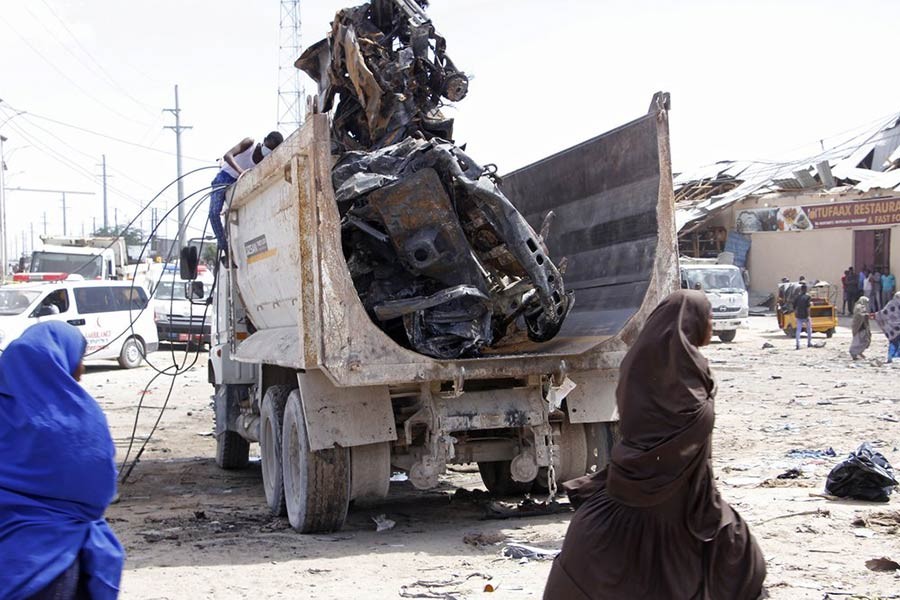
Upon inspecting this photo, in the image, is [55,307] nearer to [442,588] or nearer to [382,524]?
[382,524]

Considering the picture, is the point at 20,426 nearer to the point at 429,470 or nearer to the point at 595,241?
the point at 429,470

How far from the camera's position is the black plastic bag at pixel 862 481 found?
732 centimetres

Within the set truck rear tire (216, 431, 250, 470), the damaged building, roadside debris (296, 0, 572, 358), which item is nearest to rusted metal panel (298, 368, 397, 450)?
roadside debris (296, 0, 572, 358)

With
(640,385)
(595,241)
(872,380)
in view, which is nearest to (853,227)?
(872,380)

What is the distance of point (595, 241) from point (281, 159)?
8.43 feet

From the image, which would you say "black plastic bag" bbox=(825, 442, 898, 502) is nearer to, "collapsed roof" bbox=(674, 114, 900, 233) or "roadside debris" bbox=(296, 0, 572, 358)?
"roadside debris" bbox=(296, 0, 572, 358)

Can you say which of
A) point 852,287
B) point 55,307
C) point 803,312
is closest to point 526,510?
point 55,307

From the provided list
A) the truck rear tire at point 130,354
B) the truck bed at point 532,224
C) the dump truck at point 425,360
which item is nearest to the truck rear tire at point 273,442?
the dump truck at point 425,360

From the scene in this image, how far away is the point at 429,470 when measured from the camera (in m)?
6.81

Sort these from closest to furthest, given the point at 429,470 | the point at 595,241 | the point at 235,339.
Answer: the point at 429,470
the point at 595,241
the point at 235,339

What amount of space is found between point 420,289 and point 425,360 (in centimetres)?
80

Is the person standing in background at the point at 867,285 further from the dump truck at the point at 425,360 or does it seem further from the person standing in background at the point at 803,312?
the dump truck at the point at 425,360

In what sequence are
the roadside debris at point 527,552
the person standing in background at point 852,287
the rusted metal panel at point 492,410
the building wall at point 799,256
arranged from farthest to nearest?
1. the building wall at point 799,256
2. the person standing in background at point 852,287
3. the rusted metal panel at point 492,410
4. the roadside debris at point 527,552

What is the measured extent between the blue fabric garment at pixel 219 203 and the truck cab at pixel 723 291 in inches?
685
